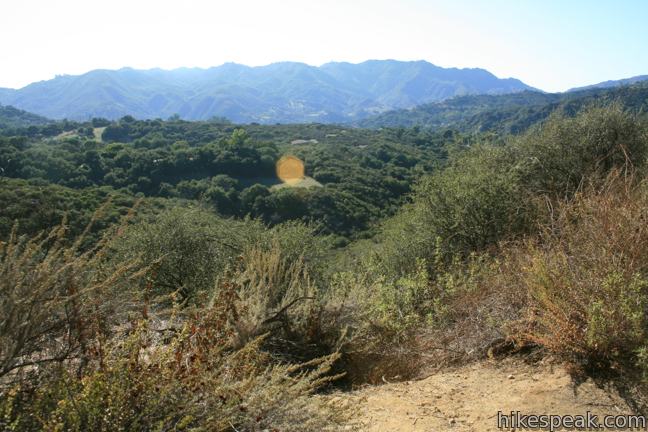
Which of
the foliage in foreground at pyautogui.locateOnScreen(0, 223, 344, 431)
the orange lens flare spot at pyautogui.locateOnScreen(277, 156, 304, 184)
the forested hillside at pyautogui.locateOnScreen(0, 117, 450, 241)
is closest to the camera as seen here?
the foliage in foreground at pyautogui.locateOnScreen(0, 223, 344, 431)

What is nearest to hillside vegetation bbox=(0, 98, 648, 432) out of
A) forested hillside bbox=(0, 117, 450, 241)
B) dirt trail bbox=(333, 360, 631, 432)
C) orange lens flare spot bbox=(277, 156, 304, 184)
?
dirt trail bbox=(333, 360, 631, 432)

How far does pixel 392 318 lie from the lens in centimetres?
550

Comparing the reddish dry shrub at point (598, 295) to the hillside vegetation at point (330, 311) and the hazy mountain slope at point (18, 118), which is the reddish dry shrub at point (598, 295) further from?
the hazy mountain slope at point (18, 118)

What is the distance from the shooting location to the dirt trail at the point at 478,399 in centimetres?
315

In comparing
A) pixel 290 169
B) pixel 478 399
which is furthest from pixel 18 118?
pixel 478 399

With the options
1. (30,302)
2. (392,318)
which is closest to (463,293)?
(392,318)

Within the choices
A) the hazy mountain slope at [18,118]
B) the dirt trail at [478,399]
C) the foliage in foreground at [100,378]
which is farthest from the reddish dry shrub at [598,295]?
the hazy mountain slope at [18,118]

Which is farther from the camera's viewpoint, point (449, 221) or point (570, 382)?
point (449, 221)

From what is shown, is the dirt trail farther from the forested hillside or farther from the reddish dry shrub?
the forested hillside

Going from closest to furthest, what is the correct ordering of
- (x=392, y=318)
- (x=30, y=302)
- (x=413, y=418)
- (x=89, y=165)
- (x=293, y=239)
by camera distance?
(x=30, y=302) < (x=413, y=418) < (x=392, y=318) < (x=293, y=239) < (x=89, y=165)

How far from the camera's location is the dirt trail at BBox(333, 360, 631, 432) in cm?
315

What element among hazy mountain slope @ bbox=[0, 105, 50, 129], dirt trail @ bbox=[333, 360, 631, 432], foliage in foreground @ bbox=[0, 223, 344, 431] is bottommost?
dirt trail @ bbox=[333, 360, 631, 432]

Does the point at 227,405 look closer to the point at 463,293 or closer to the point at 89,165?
the point at 463,293

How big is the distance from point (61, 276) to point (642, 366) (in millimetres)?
4139
